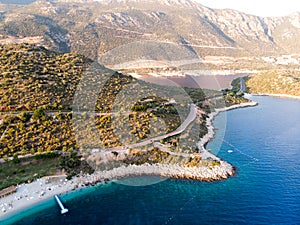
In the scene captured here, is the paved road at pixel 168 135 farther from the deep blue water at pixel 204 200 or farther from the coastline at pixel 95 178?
the deep blue water at pixel 204 200

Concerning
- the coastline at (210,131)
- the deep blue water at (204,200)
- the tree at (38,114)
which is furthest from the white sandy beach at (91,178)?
the tree at (38,114)

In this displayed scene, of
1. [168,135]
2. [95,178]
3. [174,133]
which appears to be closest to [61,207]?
[95,178]

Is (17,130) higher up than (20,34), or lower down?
lower down

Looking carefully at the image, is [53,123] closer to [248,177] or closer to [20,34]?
[248,177]

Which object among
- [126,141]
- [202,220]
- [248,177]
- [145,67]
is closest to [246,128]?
[248,177]

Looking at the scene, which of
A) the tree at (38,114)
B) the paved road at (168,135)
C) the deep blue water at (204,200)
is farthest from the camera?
the tree at (38,114)

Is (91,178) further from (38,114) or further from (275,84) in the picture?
(275,84)

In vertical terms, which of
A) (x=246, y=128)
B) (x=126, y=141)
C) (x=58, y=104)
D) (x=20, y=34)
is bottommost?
(x=246, y=128)
